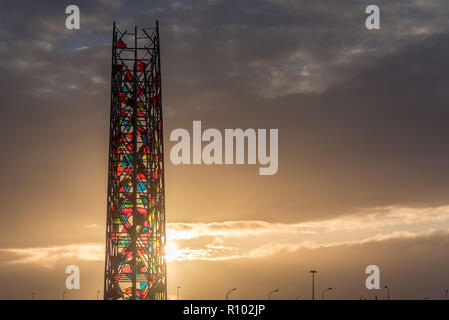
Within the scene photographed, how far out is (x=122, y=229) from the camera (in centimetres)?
14488

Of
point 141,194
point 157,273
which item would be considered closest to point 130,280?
point 157,273

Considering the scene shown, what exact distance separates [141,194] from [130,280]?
15.4 metres
